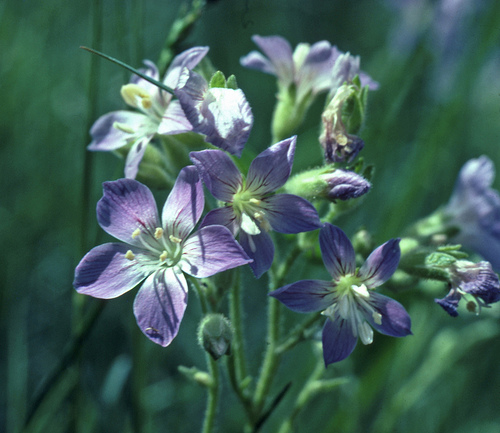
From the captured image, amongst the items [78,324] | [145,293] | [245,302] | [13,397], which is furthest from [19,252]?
[145,293]

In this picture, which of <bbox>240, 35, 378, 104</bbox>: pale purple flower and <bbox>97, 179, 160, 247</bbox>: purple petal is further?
<bbox>240, 35, 378, 104</bbox>: pale purple flower

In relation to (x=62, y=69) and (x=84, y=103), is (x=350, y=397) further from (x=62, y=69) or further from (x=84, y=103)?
(x=62, y=69)

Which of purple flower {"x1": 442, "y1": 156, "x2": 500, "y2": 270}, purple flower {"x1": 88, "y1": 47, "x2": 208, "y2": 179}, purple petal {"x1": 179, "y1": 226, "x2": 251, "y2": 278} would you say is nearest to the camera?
purple petal {"x1": 179, "y1": 226, "x2": 251, "y2": 278}

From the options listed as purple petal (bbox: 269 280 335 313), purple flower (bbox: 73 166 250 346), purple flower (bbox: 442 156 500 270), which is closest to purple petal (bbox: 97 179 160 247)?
purple flower (bbox: 73 166 250 346)

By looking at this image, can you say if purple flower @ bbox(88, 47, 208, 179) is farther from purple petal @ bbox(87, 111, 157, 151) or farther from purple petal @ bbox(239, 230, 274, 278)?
purple petal @ bbox(239, 230, 274, 278)

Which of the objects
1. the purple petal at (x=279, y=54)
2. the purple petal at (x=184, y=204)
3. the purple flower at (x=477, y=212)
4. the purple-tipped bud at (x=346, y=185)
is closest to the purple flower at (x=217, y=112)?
the purple petal at (x=184, y=204)

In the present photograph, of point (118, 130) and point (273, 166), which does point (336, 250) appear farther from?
point (118, 130)

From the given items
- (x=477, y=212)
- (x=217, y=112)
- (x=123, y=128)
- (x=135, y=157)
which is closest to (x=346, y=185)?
(x=217, y=112)
